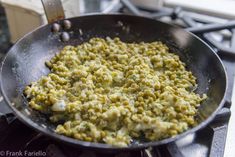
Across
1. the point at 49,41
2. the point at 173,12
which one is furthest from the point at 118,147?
the point at 173,12

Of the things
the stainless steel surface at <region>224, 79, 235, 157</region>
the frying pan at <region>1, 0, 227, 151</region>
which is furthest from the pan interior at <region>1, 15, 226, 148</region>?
the stainless steel surface at <region>224, 79, 235, 157</region>

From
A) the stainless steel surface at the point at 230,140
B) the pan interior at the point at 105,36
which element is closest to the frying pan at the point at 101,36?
the pan interior at the point at 105,36

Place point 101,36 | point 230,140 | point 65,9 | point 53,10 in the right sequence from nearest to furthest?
point 230,140 → point 53,10 → point 101,36 → point 65,9

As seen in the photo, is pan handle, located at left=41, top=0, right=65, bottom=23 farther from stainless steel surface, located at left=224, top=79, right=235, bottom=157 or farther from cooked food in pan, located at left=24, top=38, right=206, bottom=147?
stainless steel surface, located at left=224, top=79, right=235, bottom=157

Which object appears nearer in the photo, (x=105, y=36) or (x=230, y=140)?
(x=230, y=140)

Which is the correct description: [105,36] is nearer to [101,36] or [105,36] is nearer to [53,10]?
[101,36]

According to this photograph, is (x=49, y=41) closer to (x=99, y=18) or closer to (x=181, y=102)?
(x=99, y=18)

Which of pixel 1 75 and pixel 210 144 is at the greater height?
pixel 1 75

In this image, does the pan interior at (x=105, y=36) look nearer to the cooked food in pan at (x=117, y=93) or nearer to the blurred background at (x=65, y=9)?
the cooked food in pan at (x=117, y=93)

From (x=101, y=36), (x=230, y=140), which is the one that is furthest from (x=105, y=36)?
(x=230, y=140)
